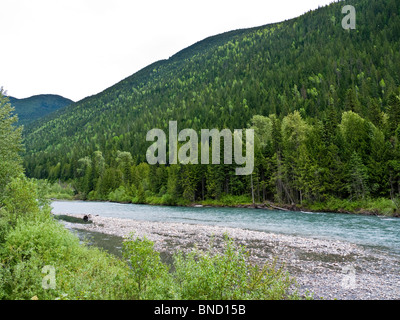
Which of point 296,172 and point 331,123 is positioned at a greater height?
point 331,123

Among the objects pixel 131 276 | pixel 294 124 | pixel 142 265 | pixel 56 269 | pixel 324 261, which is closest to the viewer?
pixel 131 276

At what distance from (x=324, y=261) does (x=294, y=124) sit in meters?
48.9

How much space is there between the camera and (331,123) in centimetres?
5234

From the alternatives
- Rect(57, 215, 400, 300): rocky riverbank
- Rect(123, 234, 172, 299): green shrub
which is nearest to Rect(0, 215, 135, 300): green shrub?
Rect(123, 234, 172, 299): green shrub

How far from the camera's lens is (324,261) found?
50.8 ft

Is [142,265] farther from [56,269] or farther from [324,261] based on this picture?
[324,261]

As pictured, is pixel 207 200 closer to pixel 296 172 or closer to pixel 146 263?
pixel 296 172

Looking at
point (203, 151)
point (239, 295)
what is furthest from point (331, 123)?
point (239, 295)

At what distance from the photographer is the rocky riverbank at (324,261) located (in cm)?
1097

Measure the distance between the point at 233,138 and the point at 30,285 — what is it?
64328 millimetres

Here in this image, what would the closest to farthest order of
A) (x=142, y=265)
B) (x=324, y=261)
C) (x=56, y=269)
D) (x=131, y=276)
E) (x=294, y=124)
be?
(x=131, y=276) < (x=142, y=265) < (x=56, y=269) < (x=324, y=261) < (x=294, y=124)

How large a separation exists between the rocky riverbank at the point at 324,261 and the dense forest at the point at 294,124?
96.4ft

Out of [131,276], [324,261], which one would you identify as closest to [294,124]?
[324,261]

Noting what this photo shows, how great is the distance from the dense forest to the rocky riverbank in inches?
1157
